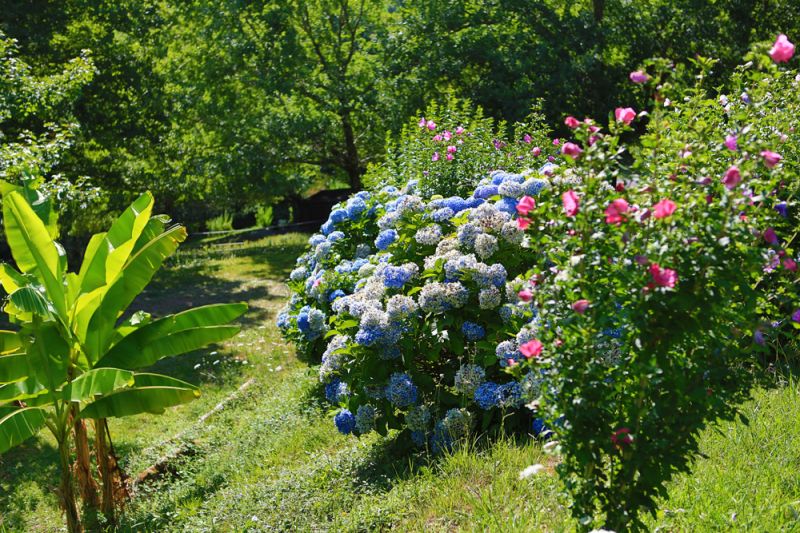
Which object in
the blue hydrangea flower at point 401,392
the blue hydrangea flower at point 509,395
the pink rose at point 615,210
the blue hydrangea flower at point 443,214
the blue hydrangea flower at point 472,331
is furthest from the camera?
the blue hydrangea flower at point 443,214

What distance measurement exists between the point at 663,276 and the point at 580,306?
0.98 ft

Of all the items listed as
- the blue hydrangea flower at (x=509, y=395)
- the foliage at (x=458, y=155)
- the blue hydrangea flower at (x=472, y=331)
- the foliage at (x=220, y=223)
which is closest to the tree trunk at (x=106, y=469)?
the blue hydrangea flower at (x=472, y=331)

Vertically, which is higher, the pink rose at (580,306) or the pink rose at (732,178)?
the pink rose at (732,178)

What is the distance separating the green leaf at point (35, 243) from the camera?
211 inches

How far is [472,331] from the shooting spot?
5137 millimetres

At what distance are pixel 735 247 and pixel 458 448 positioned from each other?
2532 millimetres

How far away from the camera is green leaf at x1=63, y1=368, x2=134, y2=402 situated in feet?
15.7

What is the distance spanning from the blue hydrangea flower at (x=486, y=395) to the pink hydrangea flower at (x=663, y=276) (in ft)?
8.12

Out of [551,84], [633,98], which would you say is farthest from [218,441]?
[633,98]

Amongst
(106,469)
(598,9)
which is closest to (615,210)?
(106,469)

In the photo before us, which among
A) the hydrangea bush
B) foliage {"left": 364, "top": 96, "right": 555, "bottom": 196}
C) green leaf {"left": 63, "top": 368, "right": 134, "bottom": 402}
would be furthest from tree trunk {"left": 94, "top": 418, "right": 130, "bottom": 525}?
the hydrangea bush

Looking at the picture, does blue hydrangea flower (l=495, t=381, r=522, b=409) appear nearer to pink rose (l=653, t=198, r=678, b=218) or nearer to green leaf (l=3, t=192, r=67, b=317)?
pink rose (l=653, t=198, r=678, b=218)

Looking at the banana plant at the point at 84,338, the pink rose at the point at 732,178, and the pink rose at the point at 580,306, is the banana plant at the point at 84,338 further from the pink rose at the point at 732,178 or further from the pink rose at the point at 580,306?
the pink rose at the point at 732,178

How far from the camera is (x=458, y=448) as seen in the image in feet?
15.3
